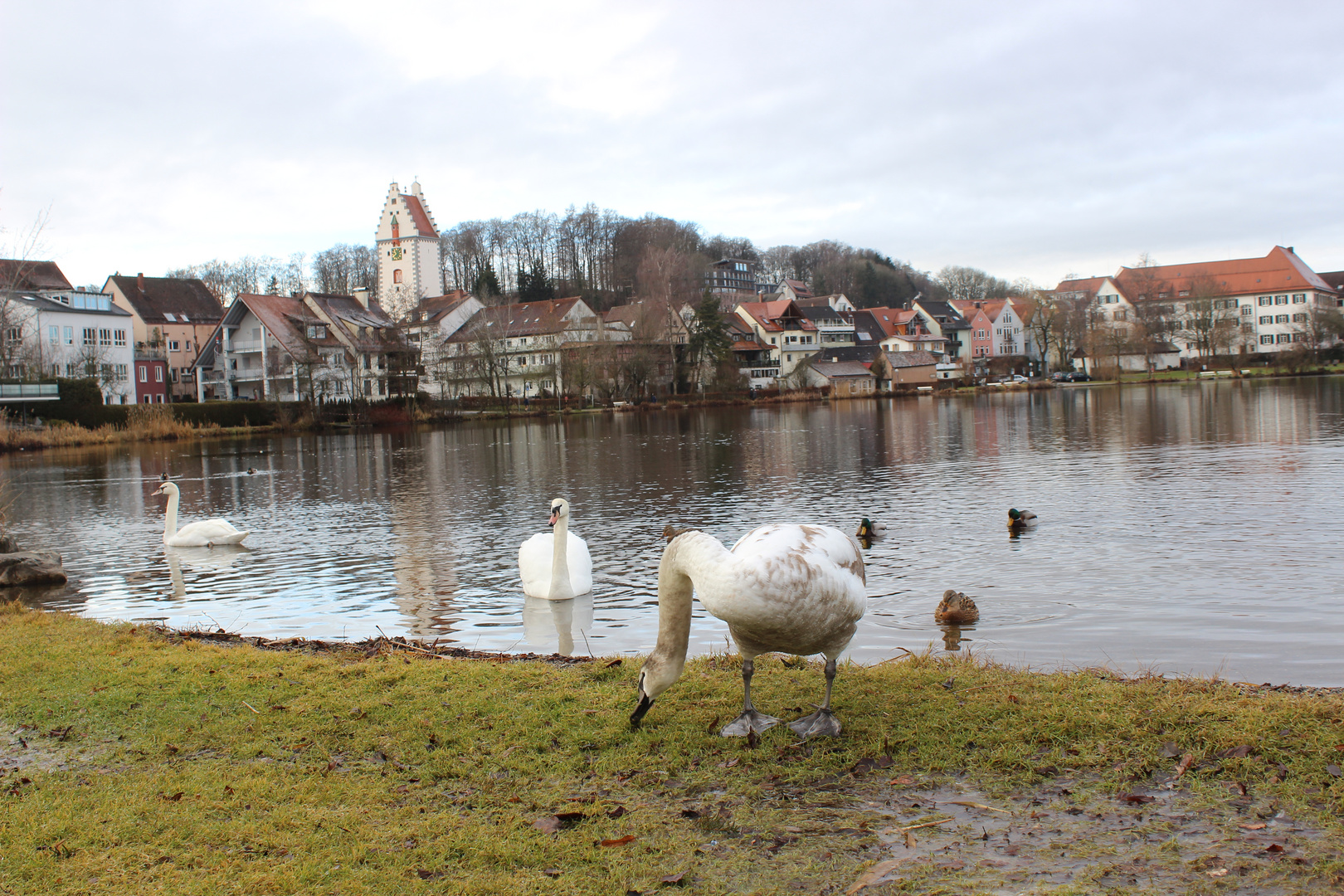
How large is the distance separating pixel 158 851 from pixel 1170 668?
8.45 metres

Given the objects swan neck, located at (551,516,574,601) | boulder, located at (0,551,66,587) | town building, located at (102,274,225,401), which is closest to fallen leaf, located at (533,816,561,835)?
swan neck, located at (551,516,574,601)

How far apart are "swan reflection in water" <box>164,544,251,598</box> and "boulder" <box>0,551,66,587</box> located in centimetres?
185

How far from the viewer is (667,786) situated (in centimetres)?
535

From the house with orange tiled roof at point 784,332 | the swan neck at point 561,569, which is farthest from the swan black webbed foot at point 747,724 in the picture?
the house with orange tiled roof at point 784,332

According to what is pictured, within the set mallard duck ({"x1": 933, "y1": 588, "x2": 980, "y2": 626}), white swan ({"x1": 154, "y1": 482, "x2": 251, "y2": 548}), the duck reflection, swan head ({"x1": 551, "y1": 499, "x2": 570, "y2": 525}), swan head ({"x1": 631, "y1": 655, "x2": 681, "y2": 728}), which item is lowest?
the duck reflection

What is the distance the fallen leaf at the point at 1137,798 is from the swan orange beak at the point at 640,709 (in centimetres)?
280

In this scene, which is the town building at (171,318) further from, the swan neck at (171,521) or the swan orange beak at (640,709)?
the swan orange beak at (640,709)

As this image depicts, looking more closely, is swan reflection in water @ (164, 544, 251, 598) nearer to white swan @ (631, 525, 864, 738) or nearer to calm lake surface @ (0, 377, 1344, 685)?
calm lake surface @ (0, 377, 1344, 685)

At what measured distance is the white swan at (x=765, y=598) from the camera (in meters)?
5.61

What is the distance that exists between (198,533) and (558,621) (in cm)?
1165

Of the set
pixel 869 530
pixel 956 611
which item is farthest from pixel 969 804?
pixel 869 530

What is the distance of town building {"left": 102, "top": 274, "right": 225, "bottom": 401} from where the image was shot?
94.3 metres

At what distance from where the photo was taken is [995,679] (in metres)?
6.99

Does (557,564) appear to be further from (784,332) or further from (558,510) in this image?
(784,332)
